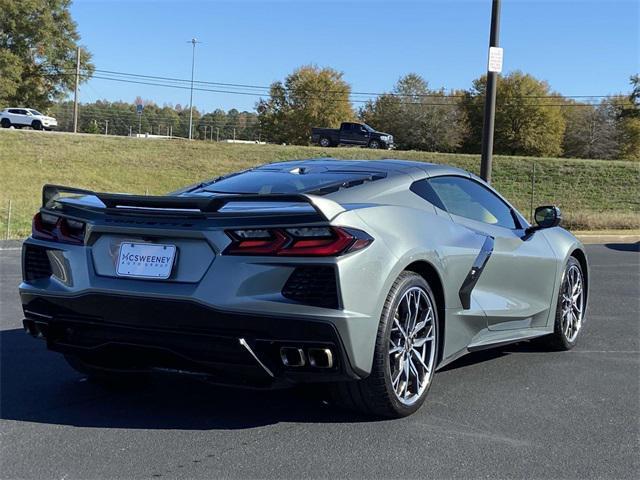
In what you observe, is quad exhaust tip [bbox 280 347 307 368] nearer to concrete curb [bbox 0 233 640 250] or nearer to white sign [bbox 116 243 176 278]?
white sign [bbox 116 243 176 278]

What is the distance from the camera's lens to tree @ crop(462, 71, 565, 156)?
234 feet

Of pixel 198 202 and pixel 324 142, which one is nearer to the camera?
pixel 198 202

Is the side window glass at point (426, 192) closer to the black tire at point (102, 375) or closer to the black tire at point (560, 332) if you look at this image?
the black tire at point (560, 332)

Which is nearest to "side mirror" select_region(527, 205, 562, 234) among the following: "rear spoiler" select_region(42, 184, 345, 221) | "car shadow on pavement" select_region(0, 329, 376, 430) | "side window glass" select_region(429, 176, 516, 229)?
"side window glass" select_region(429, 176, 516, 229)

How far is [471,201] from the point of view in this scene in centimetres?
502

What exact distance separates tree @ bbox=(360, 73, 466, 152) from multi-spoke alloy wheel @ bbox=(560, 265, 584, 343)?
6574 cm

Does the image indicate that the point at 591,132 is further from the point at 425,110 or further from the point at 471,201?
the point at 471,201

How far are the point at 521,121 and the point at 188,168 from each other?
153 feet

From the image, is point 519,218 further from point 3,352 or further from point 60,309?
point 3,352

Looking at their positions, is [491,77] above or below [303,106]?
below

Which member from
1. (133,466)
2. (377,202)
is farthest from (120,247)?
(377,202)

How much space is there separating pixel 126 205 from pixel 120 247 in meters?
0.25

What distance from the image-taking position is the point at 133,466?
3.20 m

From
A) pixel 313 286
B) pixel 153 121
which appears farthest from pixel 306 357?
pixel 153 121
